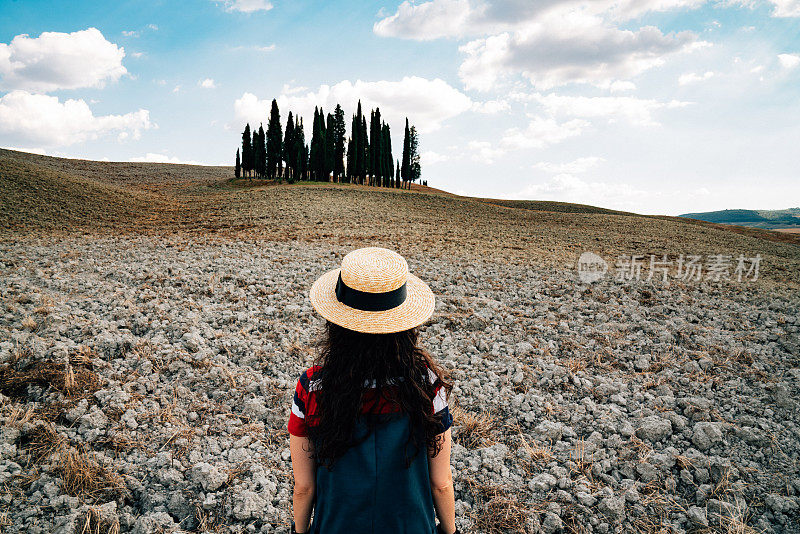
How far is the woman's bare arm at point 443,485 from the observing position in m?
1.88

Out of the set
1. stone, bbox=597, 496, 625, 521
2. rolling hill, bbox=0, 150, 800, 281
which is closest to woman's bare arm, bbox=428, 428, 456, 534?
stone, bbox=597, 496, 625, 521

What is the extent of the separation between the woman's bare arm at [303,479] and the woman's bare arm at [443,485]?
1.96 feet

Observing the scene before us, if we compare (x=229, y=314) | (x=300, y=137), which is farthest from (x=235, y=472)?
(x=300, y=137)

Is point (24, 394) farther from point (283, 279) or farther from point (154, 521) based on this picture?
point (283, 279)

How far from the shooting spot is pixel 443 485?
1953mm

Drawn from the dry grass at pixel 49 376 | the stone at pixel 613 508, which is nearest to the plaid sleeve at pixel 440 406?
the stone at pixel 613 508

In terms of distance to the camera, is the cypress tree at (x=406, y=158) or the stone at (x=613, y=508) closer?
the stone at (x=613, y=508)

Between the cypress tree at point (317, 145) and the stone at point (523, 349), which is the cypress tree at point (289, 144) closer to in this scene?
the cypress tree at point (317, 145)

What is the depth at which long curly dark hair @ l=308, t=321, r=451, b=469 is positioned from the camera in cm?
167

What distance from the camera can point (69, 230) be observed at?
16297 millimetres

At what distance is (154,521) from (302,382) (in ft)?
8.40

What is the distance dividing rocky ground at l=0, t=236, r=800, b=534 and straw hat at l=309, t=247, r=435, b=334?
2.60m

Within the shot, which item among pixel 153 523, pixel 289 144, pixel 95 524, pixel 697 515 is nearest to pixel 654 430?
pixel 697 515

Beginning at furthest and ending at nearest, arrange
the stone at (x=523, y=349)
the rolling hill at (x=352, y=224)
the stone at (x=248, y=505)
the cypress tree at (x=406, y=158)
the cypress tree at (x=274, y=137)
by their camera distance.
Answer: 1. the cypress tree at (x=406, y=158)
2. the cypress tree at (x=274, y=137)
3. the rolling hill at (x=352, y=224)
4. the stone at (x=523, y=349)
5. the stone at (x=248, y=505)
